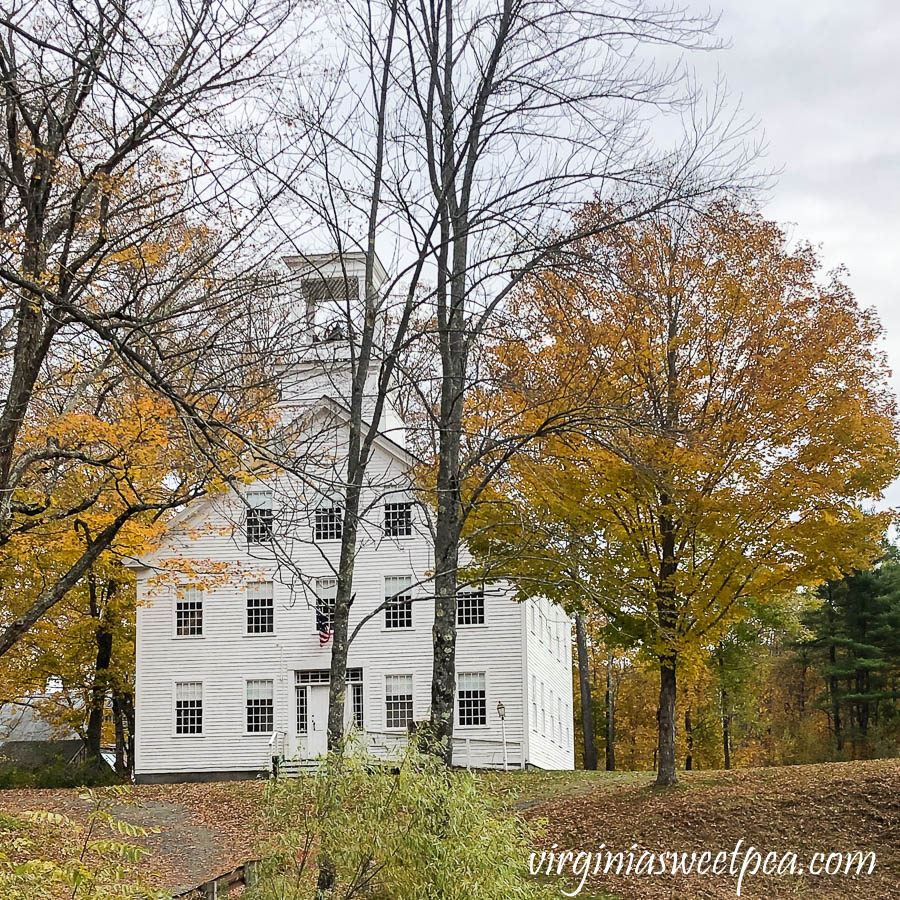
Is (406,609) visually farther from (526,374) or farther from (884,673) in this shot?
(884,673)

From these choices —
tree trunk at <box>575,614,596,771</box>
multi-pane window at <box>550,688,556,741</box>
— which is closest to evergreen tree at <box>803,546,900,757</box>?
tree trunk at <box>575,614,596,771</box>

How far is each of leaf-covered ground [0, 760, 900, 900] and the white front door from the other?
6.68m

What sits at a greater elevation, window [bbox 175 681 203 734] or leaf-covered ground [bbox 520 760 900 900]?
window [bbox 175 681 203 734]

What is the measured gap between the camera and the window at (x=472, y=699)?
2720cm

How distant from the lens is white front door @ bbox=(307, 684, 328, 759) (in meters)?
27.2

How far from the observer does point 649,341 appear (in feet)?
53.9

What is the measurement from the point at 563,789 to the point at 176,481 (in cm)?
986

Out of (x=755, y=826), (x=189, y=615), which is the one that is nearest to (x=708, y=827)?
(x=755, y=826)

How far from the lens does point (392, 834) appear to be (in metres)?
8.18

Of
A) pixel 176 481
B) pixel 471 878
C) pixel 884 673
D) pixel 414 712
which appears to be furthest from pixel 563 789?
pixel 884 673

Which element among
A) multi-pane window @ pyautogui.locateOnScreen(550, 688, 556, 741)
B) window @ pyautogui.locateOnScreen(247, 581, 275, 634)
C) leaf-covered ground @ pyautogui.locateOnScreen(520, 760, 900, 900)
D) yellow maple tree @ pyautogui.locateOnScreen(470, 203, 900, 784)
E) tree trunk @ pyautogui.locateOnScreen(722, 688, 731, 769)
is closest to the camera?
leaf-covered ground @ pyautogui.locateOnScreen(520, 760, 900, 900)

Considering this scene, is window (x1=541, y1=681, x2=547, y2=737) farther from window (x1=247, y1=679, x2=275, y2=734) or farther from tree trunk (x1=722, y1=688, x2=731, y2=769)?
tree trunk (x1=722, y1=688, x2=731, y2=769)

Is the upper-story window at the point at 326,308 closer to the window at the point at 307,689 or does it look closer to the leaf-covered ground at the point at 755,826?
the leaf-covered ground at the point at 755,826

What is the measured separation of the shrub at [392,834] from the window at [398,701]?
61.2 ft
